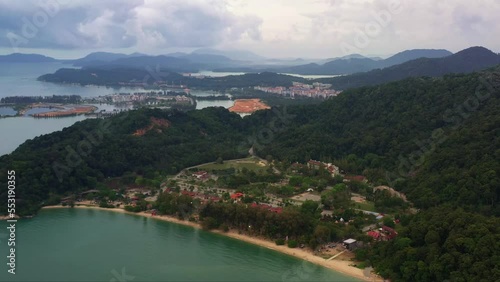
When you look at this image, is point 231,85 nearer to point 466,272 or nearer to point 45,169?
point 45,169

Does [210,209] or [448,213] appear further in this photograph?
[210,209]

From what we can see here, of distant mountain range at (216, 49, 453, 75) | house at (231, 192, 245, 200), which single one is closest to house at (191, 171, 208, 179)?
house at (231, 192, 245, 200)

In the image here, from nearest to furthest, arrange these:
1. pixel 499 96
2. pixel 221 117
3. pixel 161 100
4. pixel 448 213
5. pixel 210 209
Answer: pixel 448 213 → pixel 210 209 → pixel 499 96 → pixel 221 117 → pixel 161 100

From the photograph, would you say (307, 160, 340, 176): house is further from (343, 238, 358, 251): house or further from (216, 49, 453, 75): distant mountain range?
(216, 49, 453, 75): distant mountain range

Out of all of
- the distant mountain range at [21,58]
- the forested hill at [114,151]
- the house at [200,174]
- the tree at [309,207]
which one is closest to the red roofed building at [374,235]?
the tree at [309,207]

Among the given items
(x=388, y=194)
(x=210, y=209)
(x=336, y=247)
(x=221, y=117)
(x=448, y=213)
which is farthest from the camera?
(x=221, y=117)

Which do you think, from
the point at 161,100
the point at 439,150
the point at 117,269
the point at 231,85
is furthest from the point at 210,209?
the point at 231,85

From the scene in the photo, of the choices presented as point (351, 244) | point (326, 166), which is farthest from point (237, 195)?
point (326, 166)
